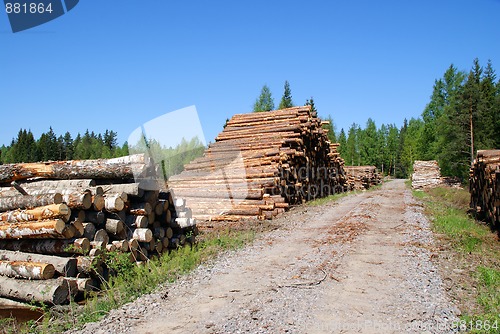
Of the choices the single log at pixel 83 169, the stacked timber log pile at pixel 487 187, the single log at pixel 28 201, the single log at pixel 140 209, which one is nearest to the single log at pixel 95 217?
the single log at pixel 28 201

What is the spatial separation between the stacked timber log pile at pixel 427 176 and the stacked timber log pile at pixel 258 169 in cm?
1458

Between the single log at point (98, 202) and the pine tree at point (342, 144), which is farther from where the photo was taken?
the pine tree at point (342, 144)

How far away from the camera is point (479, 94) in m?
32.2

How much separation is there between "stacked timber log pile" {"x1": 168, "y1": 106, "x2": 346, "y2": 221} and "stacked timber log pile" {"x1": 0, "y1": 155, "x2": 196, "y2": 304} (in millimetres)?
4782

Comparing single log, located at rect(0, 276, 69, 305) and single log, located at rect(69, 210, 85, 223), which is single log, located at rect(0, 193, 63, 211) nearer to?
single log, located at rect(69, 210, 85, 223)

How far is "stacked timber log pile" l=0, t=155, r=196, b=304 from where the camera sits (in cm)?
628

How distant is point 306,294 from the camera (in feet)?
17.3

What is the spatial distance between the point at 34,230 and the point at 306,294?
4919 mm

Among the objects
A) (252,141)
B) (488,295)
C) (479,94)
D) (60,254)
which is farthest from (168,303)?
(479,94)

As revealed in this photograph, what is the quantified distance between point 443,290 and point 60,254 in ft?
20.9

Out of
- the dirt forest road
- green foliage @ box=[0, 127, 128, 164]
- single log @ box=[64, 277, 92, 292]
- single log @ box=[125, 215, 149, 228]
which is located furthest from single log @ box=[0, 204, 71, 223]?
green foliage @ box=[0, 127, 128, 164]

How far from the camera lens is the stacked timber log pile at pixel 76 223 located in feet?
20.6

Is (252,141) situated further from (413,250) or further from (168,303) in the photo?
(168,303)

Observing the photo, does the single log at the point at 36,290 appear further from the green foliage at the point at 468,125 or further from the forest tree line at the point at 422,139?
the green foliage at the point at 468,125
